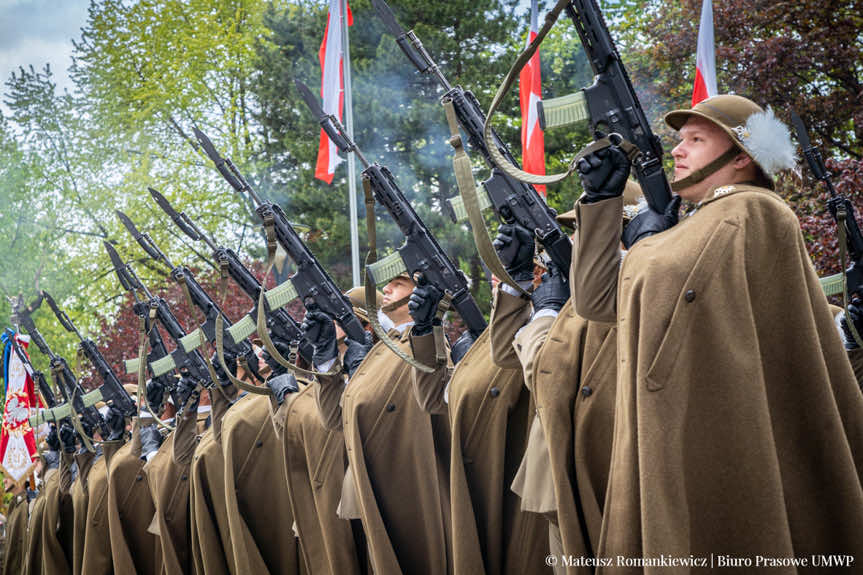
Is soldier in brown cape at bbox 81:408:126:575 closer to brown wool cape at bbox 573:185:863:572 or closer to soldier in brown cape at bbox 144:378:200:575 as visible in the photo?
soldier in brown cape at bbox 144:378:200:575

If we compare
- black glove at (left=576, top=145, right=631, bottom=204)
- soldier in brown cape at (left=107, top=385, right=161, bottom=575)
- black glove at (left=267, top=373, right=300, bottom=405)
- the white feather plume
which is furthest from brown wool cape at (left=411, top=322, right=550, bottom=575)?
soldier in brown cape at (left=107, top=385, right=161, bottom=575)

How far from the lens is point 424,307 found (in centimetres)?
462

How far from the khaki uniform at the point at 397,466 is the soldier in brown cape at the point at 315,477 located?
40 centimetres

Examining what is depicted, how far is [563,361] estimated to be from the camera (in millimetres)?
3361

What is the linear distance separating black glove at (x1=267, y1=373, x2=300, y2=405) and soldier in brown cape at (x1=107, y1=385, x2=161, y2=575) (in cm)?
233

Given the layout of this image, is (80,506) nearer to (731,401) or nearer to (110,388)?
(110,388)

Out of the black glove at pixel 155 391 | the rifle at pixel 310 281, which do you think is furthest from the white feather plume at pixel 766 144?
the black glove at pixel 155 391

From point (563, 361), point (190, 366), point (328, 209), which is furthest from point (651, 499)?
point (328, 209)

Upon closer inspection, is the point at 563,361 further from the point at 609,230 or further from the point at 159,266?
the point at 159,266

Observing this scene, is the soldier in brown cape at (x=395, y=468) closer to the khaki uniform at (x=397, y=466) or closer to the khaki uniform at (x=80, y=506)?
the khaki uniform at (x=397, y=466)

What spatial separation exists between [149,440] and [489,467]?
4.97m

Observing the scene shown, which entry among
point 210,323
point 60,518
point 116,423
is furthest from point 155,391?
point 60,518

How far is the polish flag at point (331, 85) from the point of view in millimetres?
9617

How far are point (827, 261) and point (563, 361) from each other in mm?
4415
